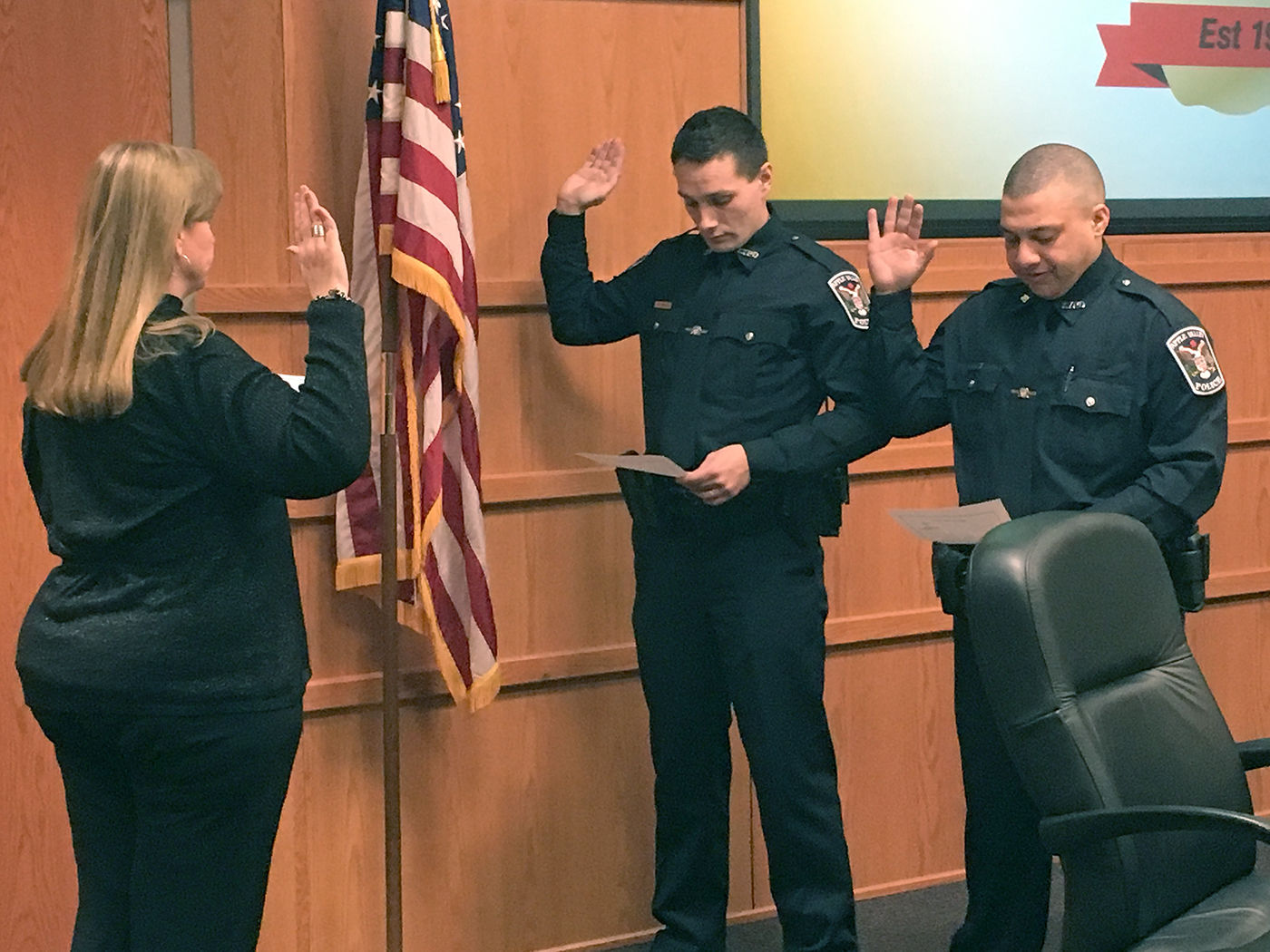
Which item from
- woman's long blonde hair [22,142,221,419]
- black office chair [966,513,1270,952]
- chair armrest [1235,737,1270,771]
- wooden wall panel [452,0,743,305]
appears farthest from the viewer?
wooden wall panel [452,0,743,305]

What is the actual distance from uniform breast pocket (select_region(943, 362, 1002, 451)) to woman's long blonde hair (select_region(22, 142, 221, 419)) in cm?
147

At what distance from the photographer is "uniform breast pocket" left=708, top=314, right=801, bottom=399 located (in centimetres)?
292

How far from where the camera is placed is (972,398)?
2.85 meters

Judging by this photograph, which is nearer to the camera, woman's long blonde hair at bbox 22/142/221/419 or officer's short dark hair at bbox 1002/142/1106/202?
woman's long blonde hair at bbox 22/142/221/419

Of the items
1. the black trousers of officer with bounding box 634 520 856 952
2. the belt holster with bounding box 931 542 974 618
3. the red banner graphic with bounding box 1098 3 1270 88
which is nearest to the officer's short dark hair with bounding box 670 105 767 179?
the black trousers of officer with bounding box 634 520 856 952

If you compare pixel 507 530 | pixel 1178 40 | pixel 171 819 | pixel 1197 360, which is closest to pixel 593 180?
pixel 507 530

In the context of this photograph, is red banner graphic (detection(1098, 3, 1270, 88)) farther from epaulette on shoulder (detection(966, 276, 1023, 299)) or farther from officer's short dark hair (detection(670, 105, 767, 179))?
officer's short dark hair (detection(670, 105, 767, 179))

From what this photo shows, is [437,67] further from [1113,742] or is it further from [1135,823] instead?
[1135,823]

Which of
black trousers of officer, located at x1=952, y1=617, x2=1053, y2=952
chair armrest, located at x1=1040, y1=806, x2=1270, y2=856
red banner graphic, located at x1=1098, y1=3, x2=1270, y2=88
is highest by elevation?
red banner graphic, located at x1=1098, y1=3, x2=1270, y2=88

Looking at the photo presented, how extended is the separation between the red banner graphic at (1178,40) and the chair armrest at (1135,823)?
2.35 meters

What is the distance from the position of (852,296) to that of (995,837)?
1.05 m

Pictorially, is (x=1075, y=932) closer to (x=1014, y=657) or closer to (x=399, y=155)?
(x=1014, y=657)

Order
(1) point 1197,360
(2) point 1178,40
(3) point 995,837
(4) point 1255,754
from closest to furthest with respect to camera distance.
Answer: (4) point 1255,754 → (1) point 1197,360 → (3) point 995,837 → (2) point 1178,40

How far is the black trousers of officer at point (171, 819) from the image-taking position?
76.3 inches
